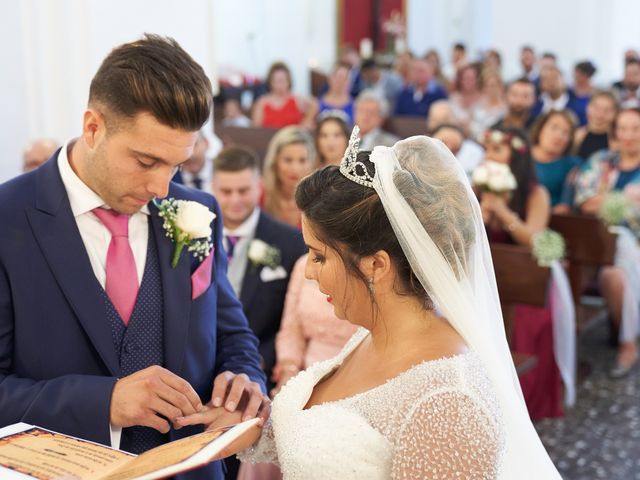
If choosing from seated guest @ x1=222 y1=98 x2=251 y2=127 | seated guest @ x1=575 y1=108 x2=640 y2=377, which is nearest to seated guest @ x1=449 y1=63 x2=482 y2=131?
seated guest @ x1=222 y1=98 x2=251 y2=127

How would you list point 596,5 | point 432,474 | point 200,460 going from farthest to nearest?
point 596,5
point 432,474
point 200,460

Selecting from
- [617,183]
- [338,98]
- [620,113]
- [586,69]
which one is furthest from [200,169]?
[586,69]

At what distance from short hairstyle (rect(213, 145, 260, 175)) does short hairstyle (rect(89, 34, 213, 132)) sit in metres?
2.43

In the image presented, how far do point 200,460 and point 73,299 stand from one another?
70 centimetres

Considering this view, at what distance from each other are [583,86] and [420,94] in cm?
220

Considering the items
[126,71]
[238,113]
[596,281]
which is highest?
[126,71]

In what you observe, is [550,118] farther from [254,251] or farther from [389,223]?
[389,223]

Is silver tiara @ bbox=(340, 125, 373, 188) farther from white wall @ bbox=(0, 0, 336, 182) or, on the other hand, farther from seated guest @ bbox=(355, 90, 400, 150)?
seated guest @ bbox=(355, 90, 400, 150)

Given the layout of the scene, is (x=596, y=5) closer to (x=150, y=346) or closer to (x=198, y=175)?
(x=198, y=175)

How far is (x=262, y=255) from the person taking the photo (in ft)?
13.9

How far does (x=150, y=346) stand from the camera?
225 cm

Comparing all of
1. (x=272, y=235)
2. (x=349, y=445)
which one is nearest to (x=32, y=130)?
(x=272, y=235)

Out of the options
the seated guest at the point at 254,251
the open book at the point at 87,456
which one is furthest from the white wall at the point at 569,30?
the open book at the point at 87,456

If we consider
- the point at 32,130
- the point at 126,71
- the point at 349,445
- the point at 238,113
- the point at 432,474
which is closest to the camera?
the point at 432,474
